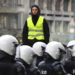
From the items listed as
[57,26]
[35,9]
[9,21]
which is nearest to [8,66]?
[35,9]

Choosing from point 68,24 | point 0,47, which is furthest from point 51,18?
point 0,47

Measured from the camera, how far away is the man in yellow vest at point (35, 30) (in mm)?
9367

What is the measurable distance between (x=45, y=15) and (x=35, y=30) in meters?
20.5

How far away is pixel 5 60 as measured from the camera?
570 centimetres

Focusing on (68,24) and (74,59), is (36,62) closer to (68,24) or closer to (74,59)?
(74,59)

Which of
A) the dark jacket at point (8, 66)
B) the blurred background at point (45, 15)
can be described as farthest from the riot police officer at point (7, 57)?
the blurred background at point (45, 15)

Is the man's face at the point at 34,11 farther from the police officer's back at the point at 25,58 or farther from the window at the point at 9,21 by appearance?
the window at the point at 9,21

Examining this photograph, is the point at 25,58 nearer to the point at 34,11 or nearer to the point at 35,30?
the point at 34,11

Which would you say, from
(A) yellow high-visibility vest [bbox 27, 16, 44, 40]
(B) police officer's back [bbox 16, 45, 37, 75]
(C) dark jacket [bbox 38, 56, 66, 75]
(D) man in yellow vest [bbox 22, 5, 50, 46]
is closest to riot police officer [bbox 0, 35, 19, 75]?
(B) police officer's back [bbox 16, 45, 37, 75]

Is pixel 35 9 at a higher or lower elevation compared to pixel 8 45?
higher

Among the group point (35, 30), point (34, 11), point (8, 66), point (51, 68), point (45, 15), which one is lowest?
point (45, 15)

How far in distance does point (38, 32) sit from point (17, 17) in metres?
18.3

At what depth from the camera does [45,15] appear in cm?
2997

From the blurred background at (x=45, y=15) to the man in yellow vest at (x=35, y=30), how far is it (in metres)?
14.0
